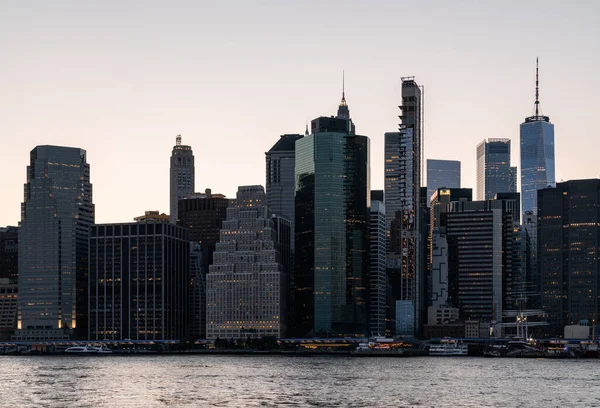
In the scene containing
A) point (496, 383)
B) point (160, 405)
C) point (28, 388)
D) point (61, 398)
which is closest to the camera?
point (160, 405)

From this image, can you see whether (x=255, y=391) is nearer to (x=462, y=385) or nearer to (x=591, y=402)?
(x=462, y=385)

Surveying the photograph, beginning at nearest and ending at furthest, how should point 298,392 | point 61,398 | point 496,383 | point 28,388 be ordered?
point 61,398, point 298,392, point 28,388, point 496,383

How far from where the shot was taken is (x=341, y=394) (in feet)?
528

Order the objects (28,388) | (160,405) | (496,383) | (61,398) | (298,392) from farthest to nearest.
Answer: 1. (496,383)
2. (28,388)
3. (298,392)
4. (61,398)
5. (160,405)

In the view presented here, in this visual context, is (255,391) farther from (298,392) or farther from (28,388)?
(28,388)

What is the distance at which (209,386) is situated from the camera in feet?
582

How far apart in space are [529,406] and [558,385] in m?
42.8

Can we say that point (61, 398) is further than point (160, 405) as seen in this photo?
Yes

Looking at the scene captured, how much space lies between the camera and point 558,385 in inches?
7259

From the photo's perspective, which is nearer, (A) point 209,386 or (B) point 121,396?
(B) point 121,396

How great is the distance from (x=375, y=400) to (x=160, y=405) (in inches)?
1154

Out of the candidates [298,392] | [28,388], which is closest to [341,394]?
[298,392]

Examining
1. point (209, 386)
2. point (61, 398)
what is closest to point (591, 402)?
point (209, 386)

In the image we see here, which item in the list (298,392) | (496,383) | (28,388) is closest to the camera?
(298,392)
